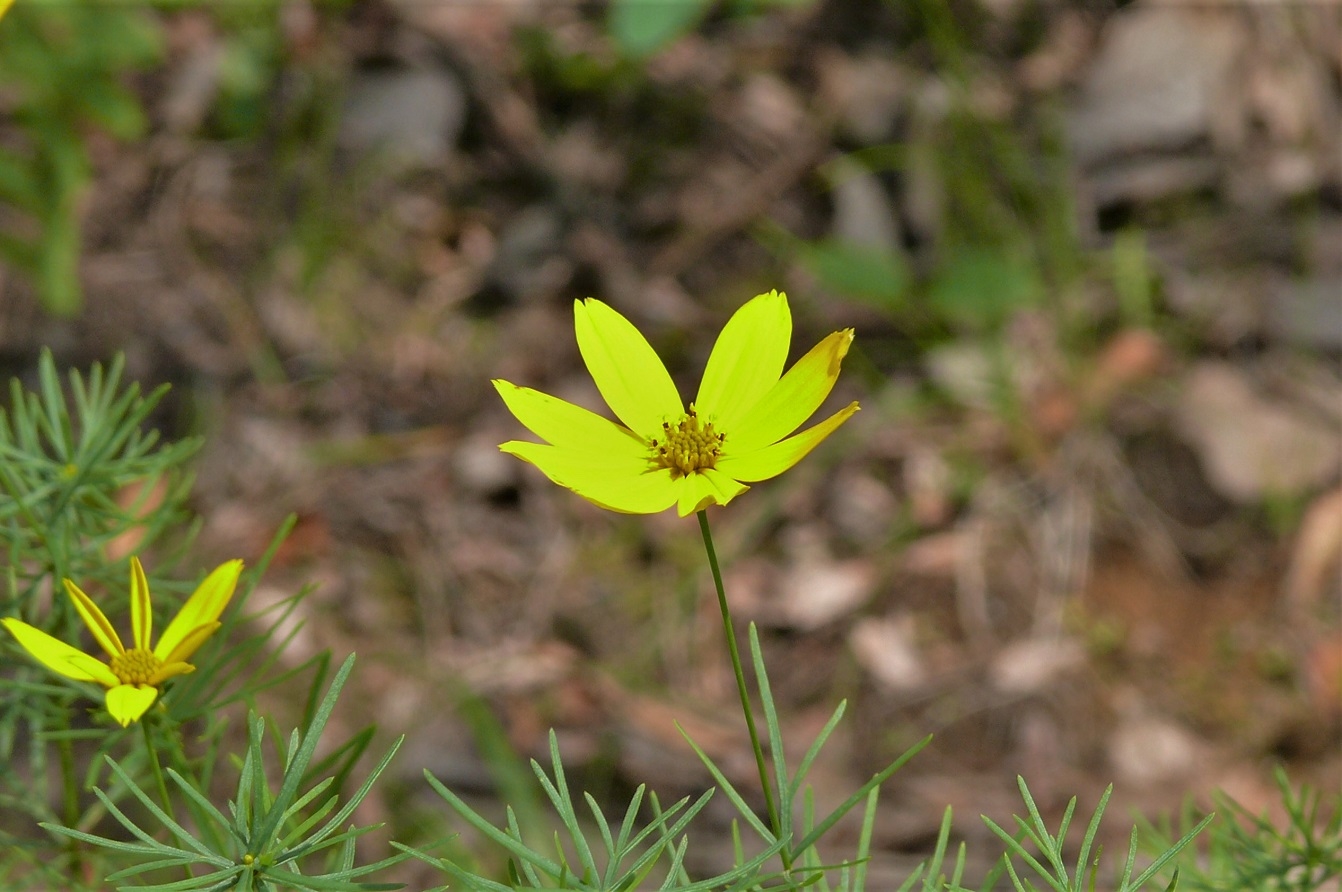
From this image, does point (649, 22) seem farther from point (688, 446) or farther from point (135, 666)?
point (135, 666)

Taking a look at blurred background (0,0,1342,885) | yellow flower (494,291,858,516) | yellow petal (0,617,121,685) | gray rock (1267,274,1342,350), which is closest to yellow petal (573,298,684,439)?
yellow flower (494,291,858,516)

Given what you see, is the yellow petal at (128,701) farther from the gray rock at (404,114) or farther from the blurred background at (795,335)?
the gray rock at (404,114)

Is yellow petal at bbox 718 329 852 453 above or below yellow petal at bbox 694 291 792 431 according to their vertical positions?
below

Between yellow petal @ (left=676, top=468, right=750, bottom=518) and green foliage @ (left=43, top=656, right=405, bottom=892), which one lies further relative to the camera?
yellow petal @ (left=676, top=468, right=750, bottom=518)

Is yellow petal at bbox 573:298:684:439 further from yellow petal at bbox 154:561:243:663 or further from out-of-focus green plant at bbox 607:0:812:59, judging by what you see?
out-of-focus green plant at bbox 607:0:812:59

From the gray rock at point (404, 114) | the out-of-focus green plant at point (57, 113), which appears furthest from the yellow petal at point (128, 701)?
the gray rock at point (404, 114)
